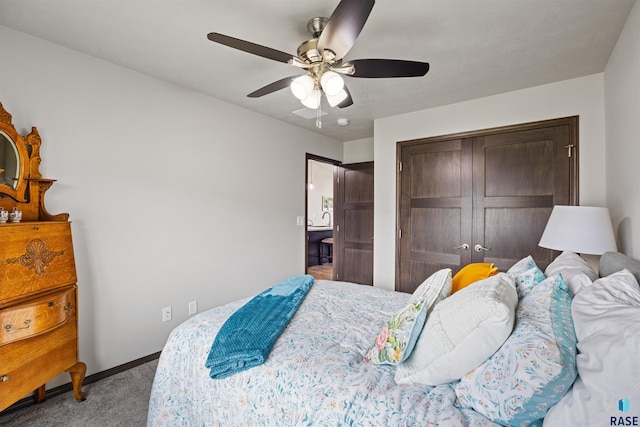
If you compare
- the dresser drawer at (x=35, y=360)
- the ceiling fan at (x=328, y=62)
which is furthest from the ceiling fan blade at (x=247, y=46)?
the dresser drawer at (x=35, y=360)

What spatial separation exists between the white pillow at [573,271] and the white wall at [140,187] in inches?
112

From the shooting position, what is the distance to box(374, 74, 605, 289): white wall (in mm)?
2619

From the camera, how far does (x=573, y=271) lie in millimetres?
1459

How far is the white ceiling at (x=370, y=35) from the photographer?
5.74ft

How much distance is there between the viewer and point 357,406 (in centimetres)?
103

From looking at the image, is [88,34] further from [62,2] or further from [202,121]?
[202,121]

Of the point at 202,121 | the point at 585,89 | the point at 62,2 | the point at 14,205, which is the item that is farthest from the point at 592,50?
the point at 14,205

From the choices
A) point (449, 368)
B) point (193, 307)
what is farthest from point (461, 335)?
point (193, 307)

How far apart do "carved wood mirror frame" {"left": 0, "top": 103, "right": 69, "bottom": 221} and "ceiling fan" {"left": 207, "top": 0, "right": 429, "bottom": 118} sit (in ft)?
4.72

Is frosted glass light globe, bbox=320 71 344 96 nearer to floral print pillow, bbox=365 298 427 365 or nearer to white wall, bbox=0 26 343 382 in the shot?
floral print pillow, bbox=365 298 427 365

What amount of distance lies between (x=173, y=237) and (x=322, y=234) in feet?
15.3

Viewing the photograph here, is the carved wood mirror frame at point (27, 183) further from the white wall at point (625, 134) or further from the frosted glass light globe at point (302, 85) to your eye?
the white wall at point (625, 134)

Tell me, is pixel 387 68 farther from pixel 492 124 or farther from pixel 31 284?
pixel 31 284

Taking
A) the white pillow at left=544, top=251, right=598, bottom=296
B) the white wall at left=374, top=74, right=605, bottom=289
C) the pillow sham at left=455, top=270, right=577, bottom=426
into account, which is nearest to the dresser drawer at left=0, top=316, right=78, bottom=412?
the pillow sham at left=455, top=270, right=577, bottom=426
